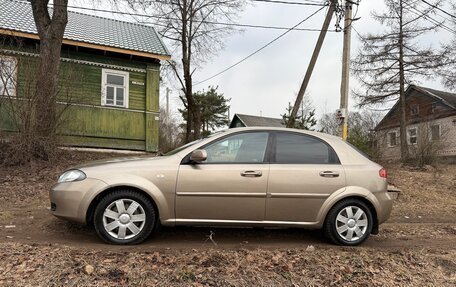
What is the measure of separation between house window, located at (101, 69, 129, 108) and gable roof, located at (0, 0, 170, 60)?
979 mm

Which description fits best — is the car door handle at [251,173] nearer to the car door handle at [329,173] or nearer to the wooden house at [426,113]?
the car door handle at [329,173]

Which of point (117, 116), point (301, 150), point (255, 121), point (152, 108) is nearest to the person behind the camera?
point (301, 150)

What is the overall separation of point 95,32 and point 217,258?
1330 cm

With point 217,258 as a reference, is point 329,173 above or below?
above

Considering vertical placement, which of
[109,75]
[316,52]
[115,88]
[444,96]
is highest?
[444,96]

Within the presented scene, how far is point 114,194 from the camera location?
4.82 m

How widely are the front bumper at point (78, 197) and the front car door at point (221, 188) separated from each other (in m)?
0.98

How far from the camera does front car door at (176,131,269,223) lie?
491 centimetres

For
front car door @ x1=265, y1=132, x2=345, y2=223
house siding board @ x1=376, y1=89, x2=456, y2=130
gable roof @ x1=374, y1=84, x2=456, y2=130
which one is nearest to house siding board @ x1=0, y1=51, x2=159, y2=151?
front car door @ x1=265, y1=132, x2=345, y2=223

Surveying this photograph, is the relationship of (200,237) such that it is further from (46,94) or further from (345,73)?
(345,73)

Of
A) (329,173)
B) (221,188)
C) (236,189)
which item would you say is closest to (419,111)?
(329,173)

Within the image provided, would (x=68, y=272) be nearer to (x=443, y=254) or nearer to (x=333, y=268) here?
(x=333, y=268)

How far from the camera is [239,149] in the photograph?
524 cm

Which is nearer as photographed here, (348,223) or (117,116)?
(348,223)
